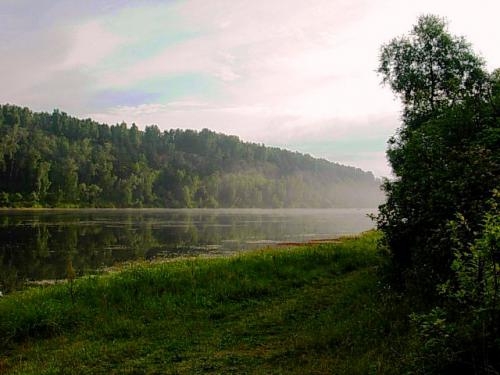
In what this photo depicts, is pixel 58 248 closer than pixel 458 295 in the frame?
No

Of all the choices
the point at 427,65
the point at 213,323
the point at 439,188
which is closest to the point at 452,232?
the point at 439,188

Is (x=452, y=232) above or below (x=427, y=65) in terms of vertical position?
below

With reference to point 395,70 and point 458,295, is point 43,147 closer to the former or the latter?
point 395,70

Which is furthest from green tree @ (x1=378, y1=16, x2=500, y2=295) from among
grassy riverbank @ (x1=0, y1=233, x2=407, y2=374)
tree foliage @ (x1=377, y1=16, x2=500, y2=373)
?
grassy riverbank @ (x1=0, y1=233, x2=407, y2=374)

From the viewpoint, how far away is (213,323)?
43.8ft

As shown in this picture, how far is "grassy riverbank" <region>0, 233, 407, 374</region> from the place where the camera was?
31.2 feet

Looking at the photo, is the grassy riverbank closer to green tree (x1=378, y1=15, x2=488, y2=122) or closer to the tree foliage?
the tree foliage

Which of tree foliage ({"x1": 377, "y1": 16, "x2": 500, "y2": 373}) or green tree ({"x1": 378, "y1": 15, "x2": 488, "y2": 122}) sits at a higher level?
green tree ({"x1": 378, "y1": 15, "x2": 488, "y2": 122})

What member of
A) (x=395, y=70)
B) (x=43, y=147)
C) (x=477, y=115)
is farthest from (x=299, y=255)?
(x=43, y=147)

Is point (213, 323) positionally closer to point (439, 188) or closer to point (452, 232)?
point (439, 188)

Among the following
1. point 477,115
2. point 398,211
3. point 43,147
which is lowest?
point 398,211

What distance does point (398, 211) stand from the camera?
1478 centimetres

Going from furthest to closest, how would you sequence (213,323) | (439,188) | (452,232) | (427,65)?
(427,65) → (213,323) → (439,188) → (452,232)

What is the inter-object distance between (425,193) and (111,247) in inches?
1332
